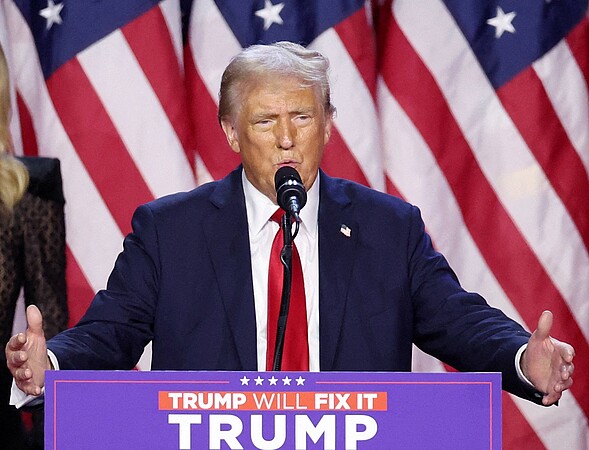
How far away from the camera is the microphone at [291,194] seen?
1.81 meters

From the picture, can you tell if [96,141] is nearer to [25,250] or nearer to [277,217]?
[25,250]

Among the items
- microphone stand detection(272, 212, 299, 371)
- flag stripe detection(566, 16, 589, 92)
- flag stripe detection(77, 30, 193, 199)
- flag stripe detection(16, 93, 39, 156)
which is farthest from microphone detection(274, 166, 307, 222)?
flag stripe detection(566, 16, 589, 92)

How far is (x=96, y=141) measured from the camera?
341cm

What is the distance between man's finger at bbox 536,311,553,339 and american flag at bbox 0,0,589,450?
1.72m

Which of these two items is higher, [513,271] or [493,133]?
[493,133]

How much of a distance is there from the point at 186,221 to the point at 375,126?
1288 mm

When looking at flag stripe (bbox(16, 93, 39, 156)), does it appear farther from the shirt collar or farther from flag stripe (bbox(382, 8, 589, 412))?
the shirt collar

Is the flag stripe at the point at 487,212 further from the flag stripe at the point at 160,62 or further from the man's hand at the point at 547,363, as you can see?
the man's hand at the point at 547,363

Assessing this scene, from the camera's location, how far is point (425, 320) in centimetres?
230

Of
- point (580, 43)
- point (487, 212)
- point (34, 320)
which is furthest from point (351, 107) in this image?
point (34, 320)

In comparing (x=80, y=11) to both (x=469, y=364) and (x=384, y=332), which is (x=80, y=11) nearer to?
(x=384, y=332)

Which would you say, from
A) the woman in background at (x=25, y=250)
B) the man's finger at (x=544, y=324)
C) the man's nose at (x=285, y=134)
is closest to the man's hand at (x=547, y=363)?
the man's finger at (x=544, y=324)

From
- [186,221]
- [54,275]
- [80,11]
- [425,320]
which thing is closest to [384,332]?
[425,320]

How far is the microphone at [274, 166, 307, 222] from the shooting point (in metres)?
1.81
